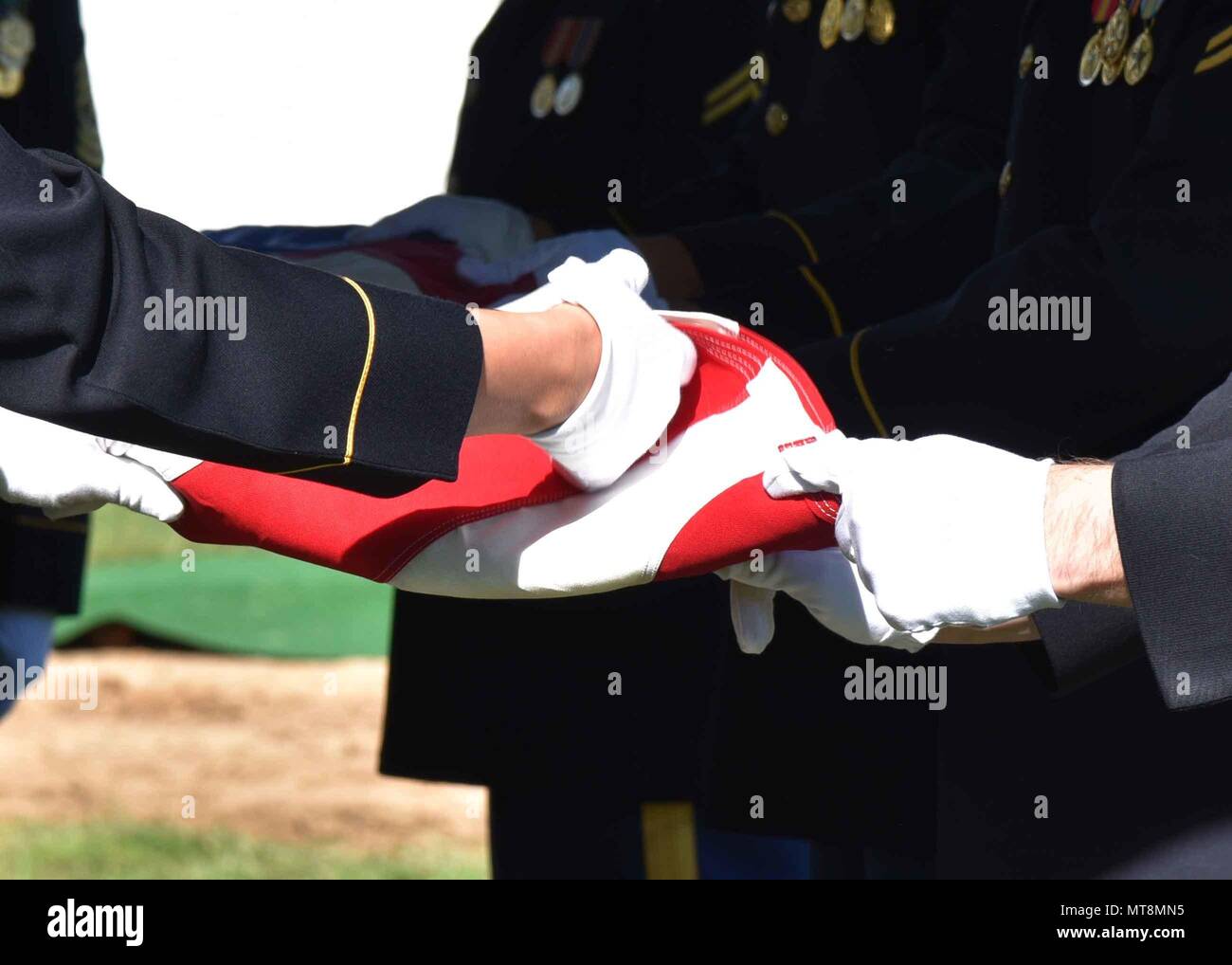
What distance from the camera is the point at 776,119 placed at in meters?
1.72

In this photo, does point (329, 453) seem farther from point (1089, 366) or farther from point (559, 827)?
point (559, 827)

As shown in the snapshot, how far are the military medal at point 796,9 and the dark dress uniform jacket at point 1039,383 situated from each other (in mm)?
389

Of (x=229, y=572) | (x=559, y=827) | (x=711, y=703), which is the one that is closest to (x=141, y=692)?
(x=229, y=572)

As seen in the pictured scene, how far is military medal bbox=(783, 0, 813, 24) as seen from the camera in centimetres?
175

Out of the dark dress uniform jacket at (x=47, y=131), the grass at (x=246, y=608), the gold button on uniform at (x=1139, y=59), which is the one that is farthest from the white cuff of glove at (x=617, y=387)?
the grass at (x=246, y=608)

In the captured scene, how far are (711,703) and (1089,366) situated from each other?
53 cm

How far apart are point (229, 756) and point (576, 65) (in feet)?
10.2

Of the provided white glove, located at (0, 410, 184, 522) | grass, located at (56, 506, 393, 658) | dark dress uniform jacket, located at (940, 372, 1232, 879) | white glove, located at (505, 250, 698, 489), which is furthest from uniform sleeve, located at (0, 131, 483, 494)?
grass, located at (56, 506, 393, 658)

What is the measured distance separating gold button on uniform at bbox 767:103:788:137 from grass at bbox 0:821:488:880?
6.71 feet

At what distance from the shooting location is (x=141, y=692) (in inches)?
193

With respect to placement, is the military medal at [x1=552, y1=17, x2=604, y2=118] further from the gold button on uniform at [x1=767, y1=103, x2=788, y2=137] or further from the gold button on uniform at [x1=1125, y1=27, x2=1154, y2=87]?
the gold button on uniform at [x1=1125, y1=27, x2=1154, y2=87]

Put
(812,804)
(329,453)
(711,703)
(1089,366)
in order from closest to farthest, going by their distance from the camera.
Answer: (329,453) < (1089,366) < (812,804) < (711,703)

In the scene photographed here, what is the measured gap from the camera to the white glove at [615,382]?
967 mm

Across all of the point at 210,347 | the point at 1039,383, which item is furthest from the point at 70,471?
the point at 1039,383
